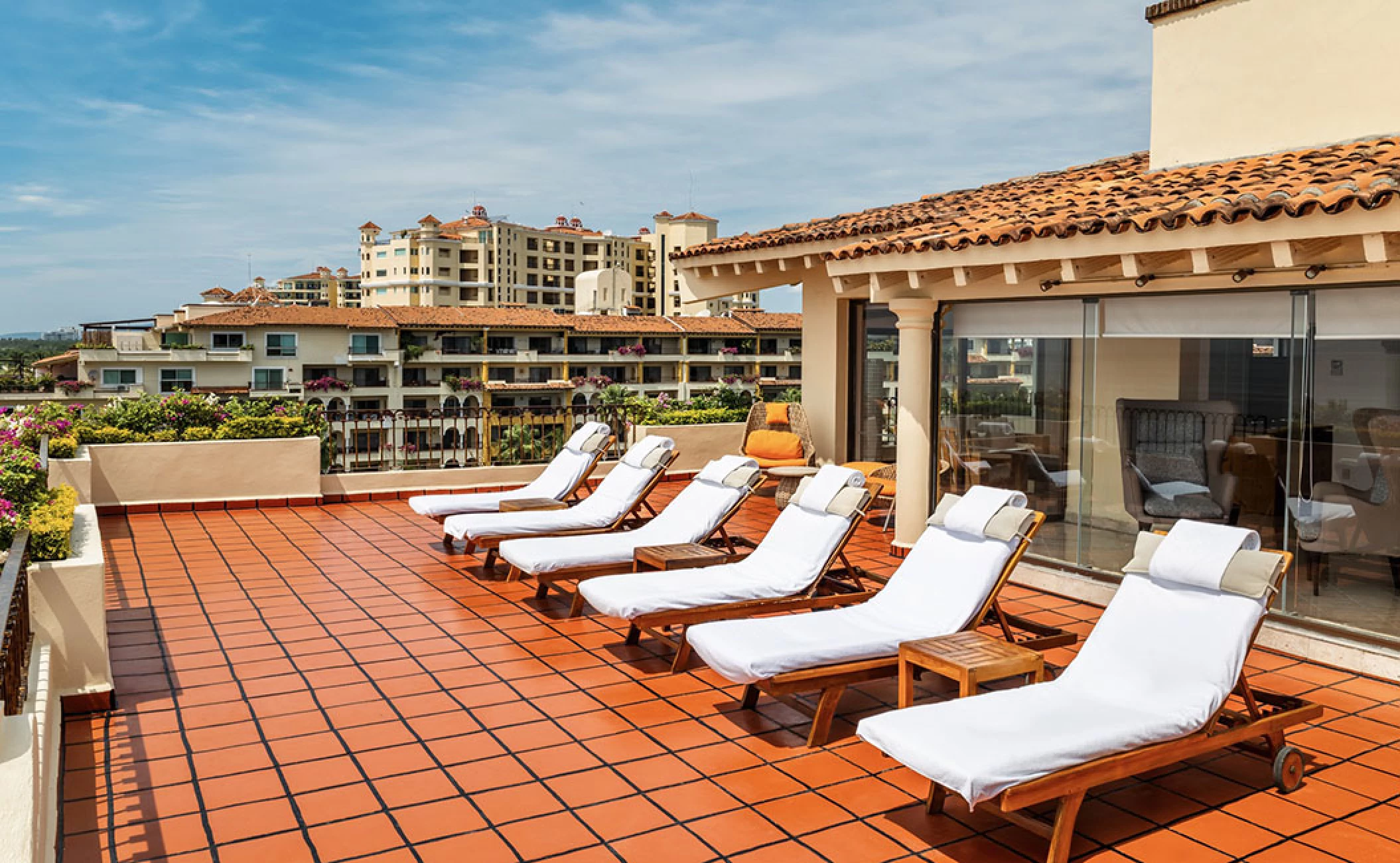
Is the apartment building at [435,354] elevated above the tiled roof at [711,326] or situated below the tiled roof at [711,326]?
below

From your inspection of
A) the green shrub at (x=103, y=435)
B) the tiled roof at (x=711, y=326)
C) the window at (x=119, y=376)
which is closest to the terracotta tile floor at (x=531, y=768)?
the green shrub at (x=103, y=435)

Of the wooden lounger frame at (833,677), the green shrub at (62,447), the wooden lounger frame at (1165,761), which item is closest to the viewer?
the wooden lounger frame at (1165,761)

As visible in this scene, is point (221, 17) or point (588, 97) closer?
point (221, 17)

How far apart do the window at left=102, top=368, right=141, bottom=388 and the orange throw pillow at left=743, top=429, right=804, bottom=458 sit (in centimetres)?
6443

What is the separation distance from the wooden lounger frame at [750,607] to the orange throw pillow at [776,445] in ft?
19.0

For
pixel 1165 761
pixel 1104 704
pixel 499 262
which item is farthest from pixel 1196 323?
pixel 499 262

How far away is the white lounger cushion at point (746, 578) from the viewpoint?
21.8 ft

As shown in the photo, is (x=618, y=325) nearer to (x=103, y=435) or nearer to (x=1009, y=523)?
(x=103, y=435)

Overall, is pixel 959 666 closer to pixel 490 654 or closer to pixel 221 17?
pixel 490 654

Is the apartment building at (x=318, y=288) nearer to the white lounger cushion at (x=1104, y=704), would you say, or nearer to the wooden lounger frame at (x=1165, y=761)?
the white lounger cushion at (x=1104, y=704)

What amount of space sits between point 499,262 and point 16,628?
4776 inches

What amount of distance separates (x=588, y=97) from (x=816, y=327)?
4150cm

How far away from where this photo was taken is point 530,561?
25.6 ft

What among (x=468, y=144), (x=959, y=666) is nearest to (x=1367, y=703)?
(x=959, y=666)
